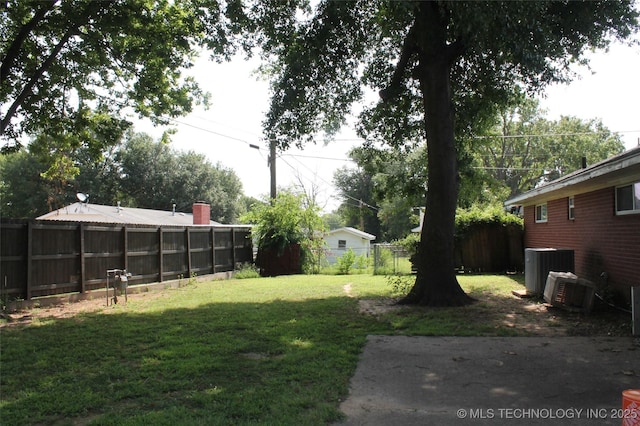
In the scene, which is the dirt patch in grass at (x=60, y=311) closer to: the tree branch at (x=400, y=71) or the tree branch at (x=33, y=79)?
the tree branch at (x=33, y=79)

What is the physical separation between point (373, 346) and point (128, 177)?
43142 mm

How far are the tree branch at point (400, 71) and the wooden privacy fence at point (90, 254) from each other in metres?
7.89

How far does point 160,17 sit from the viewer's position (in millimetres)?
12102

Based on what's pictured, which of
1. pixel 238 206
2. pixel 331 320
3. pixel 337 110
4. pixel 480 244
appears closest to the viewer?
pixel 331 320

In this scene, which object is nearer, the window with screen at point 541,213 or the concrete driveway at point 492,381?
the concrete driveway at point 492,381

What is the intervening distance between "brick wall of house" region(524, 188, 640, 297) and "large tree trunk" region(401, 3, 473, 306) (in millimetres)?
3039

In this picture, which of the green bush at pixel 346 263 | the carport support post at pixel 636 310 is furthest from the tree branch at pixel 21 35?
the green bush at pixel 346 263

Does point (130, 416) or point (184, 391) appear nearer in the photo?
point (130, 416)

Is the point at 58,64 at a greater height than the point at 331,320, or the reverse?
the point at 58,64

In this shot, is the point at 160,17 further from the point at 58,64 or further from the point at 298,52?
the point at 298,52

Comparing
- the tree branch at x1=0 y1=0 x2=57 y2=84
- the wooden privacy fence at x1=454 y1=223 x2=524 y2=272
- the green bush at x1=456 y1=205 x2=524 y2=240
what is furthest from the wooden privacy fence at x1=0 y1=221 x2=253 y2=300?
the wooden privacy fence at x1=454 y1=223 x2=524 y2=272

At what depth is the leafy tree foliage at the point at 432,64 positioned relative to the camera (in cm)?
812

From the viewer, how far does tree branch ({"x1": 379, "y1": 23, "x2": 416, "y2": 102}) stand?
11.3 m

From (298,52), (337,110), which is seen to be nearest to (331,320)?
(298,52)
